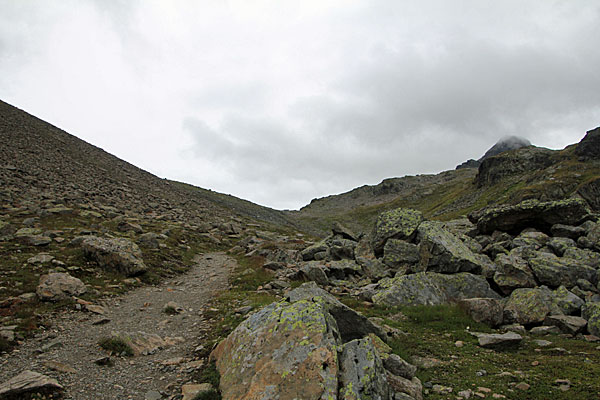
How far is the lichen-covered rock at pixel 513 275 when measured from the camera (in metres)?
16.6

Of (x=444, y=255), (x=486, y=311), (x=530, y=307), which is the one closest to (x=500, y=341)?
(x=486, y=311)

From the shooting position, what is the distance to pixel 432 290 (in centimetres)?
1792

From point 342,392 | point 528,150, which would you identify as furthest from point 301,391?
point 528,150

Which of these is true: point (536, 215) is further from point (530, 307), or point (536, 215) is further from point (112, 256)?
point (112, 256)

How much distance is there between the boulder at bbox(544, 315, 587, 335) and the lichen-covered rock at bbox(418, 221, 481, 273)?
5529mm

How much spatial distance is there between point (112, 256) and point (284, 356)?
17422 millimetres

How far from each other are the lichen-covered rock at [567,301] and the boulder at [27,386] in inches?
778

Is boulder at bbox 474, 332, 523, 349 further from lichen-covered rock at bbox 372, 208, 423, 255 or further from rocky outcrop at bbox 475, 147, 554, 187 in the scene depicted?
rocky outcrop at bbox 475, 147, 554, 187

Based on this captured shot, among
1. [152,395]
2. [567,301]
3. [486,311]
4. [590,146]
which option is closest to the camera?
[152,395]

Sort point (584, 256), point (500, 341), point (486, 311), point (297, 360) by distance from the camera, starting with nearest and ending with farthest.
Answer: point (297, 360) < point (500, 341) < point (486, 311) < point (584, 256)

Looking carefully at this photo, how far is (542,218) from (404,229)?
10327 mm

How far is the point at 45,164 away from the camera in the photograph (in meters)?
47.1

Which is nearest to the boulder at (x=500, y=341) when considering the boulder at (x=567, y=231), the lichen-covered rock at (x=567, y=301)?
the lichen-covered rock at (x=567, y=301)

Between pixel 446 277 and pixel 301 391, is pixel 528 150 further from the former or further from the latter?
pixel 301 391
